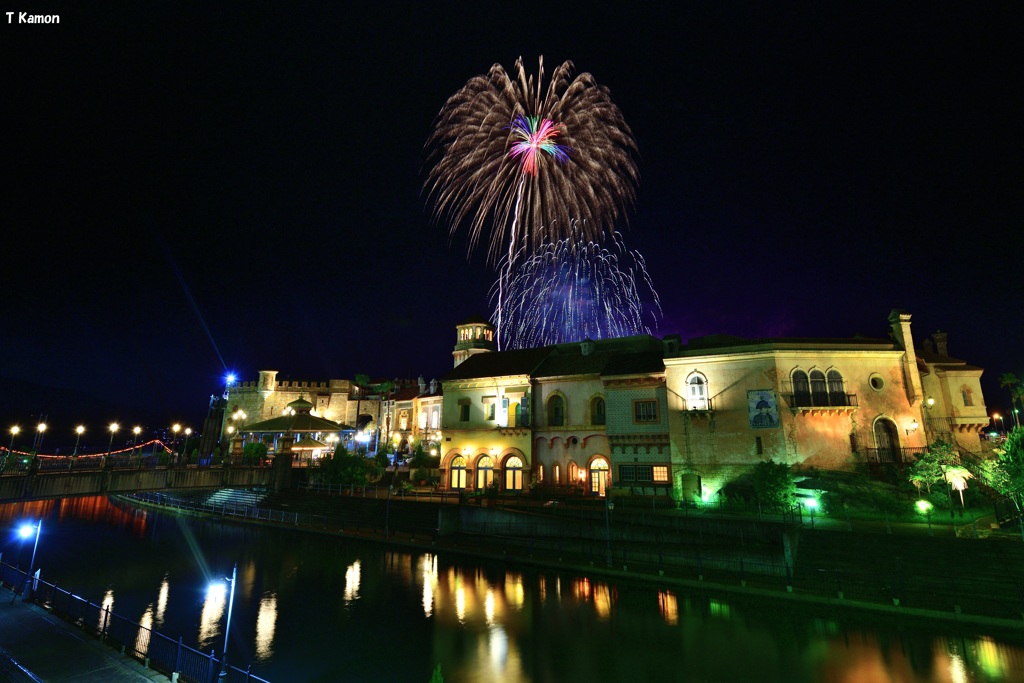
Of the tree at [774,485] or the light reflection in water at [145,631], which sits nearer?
the light reflection in water at [145,631]

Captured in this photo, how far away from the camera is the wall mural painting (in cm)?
2998

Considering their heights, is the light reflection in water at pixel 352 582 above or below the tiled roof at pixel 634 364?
below

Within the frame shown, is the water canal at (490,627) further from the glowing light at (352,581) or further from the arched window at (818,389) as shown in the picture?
the arched window at (818,389)

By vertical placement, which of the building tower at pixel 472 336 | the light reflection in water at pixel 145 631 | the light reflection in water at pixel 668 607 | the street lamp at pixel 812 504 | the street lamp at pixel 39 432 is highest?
the building tower at pixel 472 336

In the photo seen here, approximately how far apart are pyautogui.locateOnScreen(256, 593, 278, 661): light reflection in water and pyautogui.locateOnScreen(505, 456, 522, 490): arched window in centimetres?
2111

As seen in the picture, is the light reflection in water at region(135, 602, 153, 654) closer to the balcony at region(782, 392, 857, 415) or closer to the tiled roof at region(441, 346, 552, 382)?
the tiled roof at region(441, 346, 552, 382)

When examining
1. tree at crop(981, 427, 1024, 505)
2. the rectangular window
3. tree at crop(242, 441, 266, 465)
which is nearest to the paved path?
tree at crop(242, 441, 266, 465)

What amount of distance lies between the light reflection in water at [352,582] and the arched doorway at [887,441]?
30.3m

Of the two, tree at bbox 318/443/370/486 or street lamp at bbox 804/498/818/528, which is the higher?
tree at bbox 318/443/370/486

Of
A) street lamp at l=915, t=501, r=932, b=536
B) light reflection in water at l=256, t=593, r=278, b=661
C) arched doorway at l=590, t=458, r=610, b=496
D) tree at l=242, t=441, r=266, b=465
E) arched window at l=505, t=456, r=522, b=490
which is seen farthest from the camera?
tree at l=242, t=441, r=266, b=465

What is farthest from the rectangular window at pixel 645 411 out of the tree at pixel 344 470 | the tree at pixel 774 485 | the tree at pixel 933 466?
the tree at pixel 344 470

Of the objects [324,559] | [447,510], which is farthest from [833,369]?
[324,559]

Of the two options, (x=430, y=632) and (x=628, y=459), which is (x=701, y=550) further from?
(x=430, y=632)

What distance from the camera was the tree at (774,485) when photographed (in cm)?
2697
